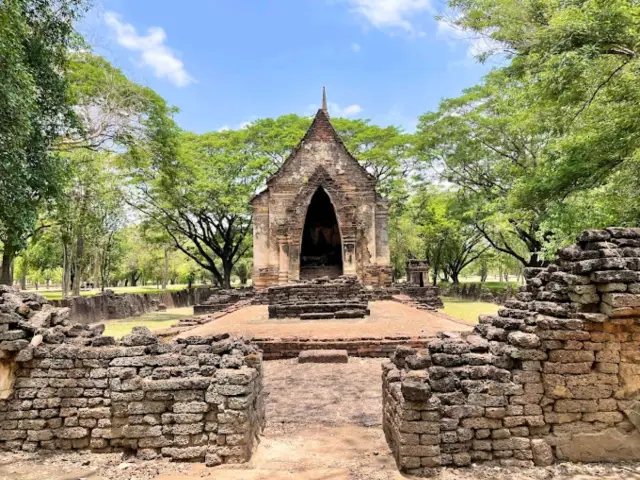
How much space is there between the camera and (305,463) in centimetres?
470

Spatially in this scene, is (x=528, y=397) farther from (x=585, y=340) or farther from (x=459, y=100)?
(x=459, y=100)

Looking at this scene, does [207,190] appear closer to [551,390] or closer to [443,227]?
[443,227]

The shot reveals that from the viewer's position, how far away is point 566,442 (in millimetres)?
4641

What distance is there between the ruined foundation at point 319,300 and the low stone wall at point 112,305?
6707mm

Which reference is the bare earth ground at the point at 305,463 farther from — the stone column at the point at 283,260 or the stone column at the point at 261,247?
the stone column at the point at 261,247

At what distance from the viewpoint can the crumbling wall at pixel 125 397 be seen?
478 centimetres

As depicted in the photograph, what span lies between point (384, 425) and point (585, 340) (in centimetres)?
269

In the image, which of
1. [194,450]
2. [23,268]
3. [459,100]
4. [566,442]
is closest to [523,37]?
[566,442]

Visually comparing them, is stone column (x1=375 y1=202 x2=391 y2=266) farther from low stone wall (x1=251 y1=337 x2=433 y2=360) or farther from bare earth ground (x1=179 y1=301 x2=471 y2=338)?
low stone wall (x1=251 y1=337 x2=433 y2=360)

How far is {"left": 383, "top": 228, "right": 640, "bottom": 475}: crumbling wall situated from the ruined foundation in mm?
9011

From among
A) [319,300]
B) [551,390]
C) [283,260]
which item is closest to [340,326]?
[319,300]

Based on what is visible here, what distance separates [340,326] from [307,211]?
37.9 ft

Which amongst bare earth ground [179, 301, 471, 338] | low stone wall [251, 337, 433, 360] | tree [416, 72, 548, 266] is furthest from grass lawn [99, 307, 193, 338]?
tree [416, 72, 548, 266]

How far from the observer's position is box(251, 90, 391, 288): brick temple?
21297mm
